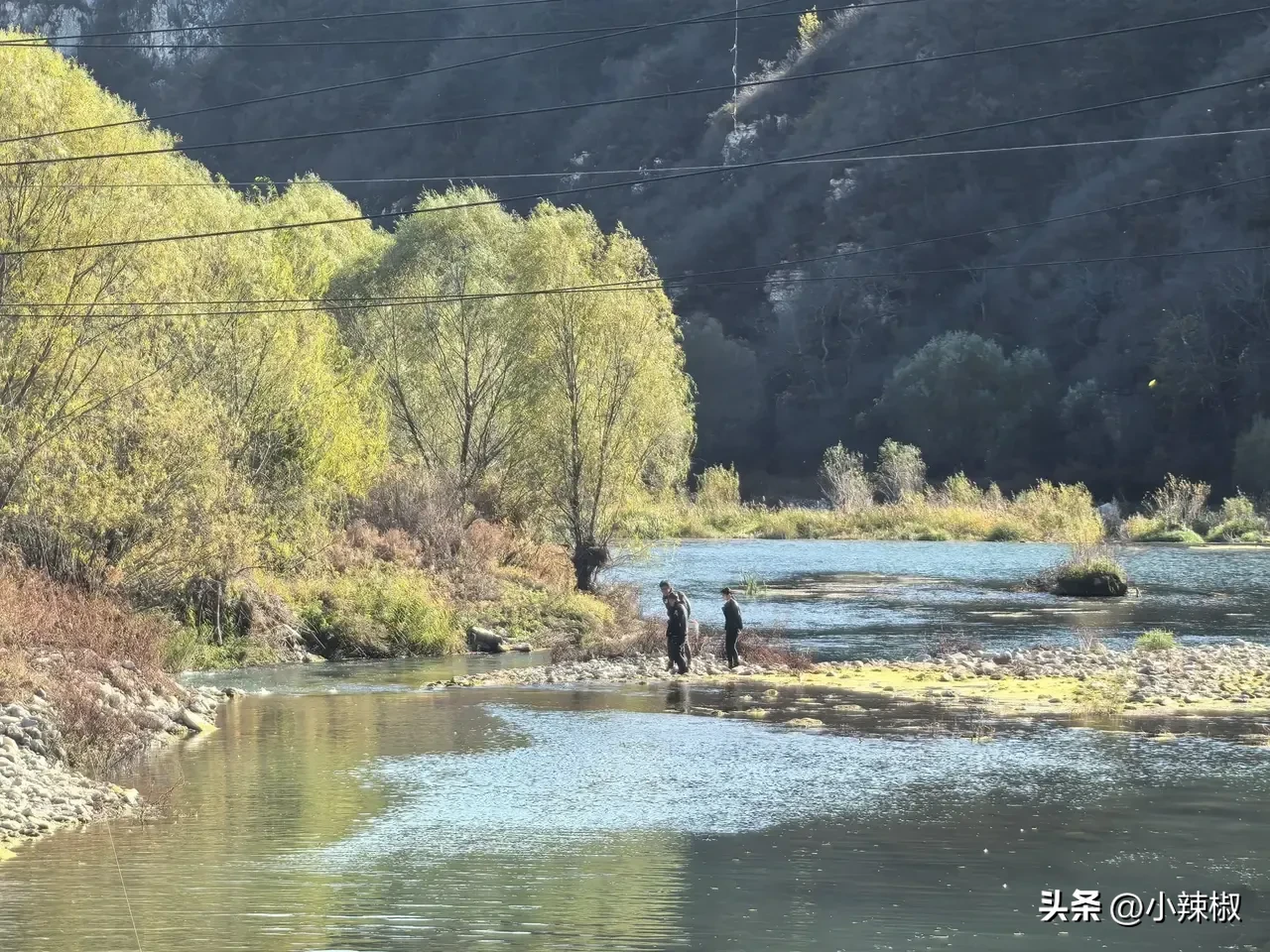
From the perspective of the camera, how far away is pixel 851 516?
91.9 metres

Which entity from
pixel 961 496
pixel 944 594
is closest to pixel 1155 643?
pixel 944 594

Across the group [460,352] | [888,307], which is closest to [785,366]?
[888,307]

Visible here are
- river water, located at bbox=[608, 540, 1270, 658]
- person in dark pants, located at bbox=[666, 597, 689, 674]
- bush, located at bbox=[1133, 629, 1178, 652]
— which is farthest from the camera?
river water, located at bbox=[608, 540, 1270, 658]

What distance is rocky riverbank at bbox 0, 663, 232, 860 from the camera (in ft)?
64.4

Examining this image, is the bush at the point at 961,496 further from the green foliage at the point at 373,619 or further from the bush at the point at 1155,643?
the green foliage at the point at 373,619

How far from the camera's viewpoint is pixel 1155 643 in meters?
37.2

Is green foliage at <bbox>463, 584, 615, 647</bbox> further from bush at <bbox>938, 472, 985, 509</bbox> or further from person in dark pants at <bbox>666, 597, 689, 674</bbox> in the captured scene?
bush at <bbox>938, 472, 985, 509</bbox>

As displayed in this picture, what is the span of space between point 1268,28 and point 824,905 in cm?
11891

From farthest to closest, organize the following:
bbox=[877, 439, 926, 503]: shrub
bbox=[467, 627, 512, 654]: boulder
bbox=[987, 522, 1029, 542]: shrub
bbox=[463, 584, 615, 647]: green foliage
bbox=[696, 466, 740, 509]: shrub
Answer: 1. bbox=[877, 439, 926, 503]: shrub
2. bbox=[696, 466, 740, 509]: shrub
3. bbox=[987, 522, 1029, 542]: shrub
4. bbox=[463, 584, 615, 647]: green foliage
5. bbox=[467, 627, 512, 654]: boulder

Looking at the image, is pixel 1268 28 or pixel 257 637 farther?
pixel 1268 28

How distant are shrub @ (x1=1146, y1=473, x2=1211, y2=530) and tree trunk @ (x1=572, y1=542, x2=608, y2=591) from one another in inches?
1691

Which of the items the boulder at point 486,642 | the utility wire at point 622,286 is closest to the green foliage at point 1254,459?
the utility wire at point 622,286

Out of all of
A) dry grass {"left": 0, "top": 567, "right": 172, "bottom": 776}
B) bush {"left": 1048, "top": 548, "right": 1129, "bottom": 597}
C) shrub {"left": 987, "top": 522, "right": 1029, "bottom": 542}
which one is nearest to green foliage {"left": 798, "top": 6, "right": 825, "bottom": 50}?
shrub {"left": 987, "top": 522, "right": 1029, "bottom": 542}

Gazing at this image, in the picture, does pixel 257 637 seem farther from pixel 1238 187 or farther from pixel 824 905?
pixel 1238 187
